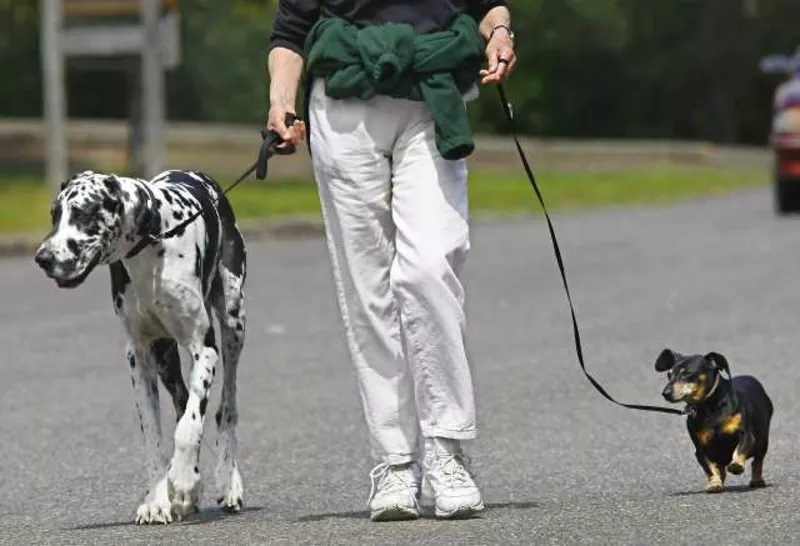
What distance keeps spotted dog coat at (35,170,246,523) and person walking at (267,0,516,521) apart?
0.46 meters

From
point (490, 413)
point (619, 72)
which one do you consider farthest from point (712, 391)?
point (619, 72)

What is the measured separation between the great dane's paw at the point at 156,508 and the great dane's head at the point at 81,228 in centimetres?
69

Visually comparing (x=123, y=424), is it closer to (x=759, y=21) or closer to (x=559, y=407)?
(x=559, y=407)

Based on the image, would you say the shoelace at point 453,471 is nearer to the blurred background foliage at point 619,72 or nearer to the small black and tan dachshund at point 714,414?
the small black and tan dachshund at point 714,414

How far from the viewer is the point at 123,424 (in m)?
9.70

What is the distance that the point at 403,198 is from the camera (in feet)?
21.5

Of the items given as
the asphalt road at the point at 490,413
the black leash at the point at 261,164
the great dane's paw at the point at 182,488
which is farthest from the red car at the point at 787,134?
the great dane's paw at the point at 182,488

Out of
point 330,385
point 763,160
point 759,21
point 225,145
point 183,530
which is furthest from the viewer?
point 759,21

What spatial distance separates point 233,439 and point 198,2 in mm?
31981

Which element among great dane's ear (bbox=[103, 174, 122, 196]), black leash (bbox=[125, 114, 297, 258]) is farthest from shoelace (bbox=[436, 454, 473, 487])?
great dane's ear (bbox=[103, 174, 122, 196])

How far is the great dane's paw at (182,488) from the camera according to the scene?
6.79 m

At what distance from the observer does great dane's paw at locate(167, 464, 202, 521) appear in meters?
6.79

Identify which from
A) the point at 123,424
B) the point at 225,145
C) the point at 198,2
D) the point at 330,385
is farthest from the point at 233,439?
the point at 198,2

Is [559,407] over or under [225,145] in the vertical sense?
over
